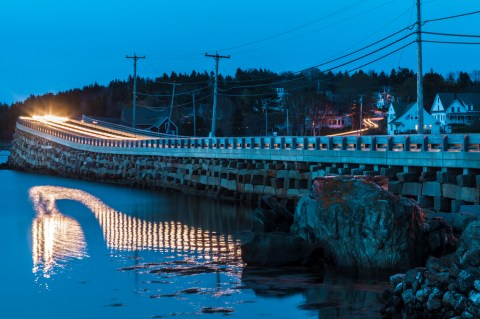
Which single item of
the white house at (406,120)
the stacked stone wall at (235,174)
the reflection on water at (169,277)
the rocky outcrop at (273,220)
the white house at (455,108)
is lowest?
the reflection on water at (169,277)

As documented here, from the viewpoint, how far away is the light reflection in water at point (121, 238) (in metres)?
21.3

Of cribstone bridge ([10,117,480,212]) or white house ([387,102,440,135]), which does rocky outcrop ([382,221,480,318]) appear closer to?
cribstone bridge ([10,117,480,212])

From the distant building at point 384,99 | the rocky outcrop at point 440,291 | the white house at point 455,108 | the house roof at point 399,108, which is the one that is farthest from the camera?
the distant building at point 384,99

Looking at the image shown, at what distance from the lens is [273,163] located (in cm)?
3609

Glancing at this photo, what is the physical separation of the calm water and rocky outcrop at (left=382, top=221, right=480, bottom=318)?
0.74 metres

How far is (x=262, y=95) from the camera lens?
107 meters

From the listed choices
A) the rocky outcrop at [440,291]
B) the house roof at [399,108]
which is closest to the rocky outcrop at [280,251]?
the rocky outcrop at [440,291]

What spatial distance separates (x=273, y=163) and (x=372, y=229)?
18.8m

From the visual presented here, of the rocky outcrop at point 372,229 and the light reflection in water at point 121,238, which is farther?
the light reflection in water at point 121,238

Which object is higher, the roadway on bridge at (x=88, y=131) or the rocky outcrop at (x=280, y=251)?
the roadway on bridge at (x=88, y=131)

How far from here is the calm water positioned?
49.3 feet

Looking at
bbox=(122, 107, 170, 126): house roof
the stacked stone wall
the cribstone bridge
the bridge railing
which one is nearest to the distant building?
bbox=(122, 107, 170, 126): house roof

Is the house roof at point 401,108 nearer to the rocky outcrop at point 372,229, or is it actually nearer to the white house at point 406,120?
the white house at point 406,120

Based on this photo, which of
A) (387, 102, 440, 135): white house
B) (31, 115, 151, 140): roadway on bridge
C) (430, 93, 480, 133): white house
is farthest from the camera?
(430, 93, 480, 133): white house
